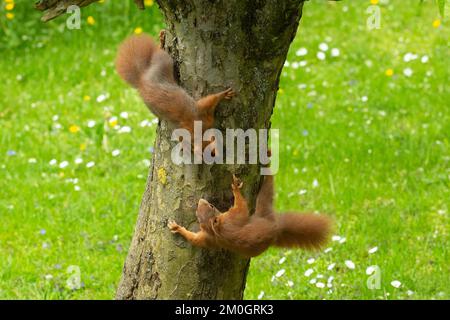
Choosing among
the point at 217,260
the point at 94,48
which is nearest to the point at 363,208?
the point at 217,260

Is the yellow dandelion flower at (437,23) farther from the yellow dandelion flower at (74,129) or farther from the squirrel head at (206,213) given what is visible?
the squirrel head at (206,213)

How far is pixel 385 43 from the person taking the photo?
721 centimetres

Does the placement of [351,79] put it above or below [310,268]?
above

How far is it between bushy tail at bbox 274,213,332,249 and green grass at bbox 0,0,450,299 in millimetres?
1206

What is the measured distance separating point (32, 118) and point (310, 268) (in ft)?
8.89

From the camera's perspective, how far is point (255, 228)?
2.86m

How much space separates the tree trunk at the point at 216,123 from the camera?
9.47ft

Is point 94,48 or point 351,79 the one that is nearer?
point 351,79

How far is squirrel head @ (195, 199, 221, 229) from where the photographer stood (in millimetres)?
2955

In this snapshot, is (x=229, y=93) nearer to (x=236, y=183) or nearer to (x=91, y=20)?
(x=236, y=183)

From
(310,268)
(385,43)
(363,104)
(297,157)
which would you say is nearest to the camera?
(310,268)
